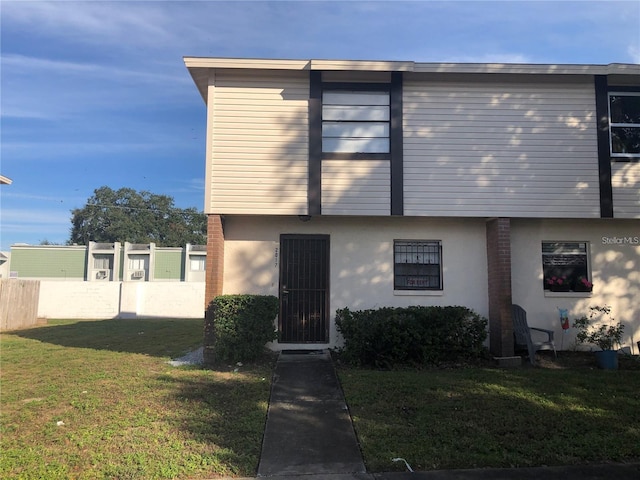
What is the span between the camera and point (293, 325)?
31.6 feet

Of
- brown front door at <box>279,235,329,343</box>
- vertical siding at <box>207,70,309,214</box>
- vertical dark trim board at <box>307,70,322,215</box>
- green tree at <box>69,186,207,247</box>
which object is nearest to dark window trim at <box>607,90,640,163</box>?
vertical dark trim board at <box>307,70,322,215</box>

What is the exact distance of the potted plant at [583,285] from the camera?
32.0 feet

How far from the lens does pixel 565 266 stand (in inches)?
392

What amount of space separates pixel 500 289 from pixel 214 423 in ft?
20.4

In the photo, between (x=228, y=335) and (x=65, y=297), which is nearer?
(x=228, y=335)

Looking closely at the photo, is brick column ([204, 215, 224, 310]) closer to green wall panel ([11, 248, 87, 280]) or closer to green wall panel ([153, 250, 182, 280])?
green wall panel ([153, 250, 182, 280])

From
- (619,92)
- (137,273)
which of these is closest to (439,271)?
(619,92)

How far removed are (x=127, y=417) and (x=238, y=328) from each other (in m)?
2.94

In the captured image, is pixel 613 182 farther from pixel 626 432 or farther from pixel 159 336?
pixel 159 336

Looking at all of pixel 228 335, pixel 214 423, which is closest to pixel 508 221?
pixel 228 335

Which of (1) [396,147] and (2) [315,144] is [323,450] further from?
(1) [396,147]

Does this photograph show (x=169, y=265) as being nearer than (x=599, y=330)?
No

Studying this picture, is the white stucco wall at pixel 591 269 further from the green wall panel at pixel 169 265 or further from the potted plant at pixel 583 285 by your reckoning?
the green wall panel at pixel 169 265

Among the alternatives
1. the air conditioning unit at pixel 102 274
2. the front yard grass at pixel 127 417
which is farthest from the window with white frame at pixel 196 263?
Answer: the front yard grass at pixel 127 417
